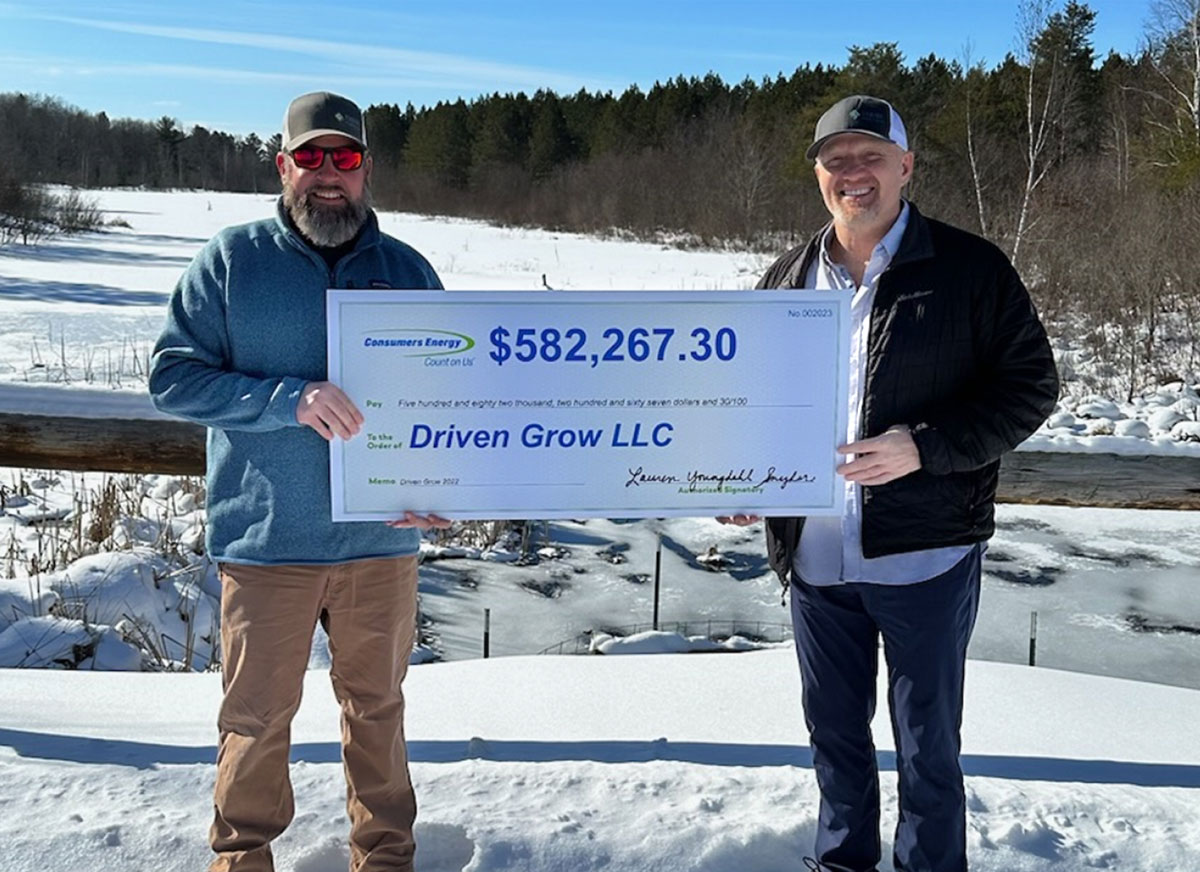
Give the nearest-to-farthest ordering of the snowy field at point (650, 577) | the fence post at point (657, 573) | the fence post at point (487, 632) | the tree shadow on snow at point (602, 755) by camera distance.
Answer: the tree shadow on snow at point (602, 755)
the snowy field at point (650, 577)
the fence post at point (487, 632)
the fence post at point (657, 573)

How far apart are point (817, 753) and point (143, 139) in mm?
111006

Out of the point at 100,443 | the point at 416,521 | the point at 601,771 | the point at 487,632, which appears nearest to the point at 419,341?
the point at 416,521

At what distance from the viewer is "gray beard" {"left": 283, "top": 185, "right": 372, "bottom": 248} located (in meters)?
2.37

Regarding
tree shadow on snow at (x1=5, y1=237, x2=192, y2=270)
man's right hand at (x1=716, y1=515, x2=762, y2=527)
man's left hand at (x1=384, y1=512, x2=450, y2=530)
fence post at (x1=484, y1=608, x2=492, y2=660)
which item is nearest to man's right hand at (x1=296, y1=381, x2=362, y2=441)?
man's left hand at (x1=384, y1=512, x2=450, y2=530)

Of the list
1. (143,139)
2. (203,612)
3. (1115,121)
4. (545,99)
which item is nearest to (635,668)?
(203,612)

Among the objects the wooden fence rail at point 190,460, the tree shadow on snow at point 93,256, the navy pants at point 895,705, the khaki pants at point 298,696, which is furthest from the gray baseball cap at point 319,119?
the tree shadow on snow at point 93,256

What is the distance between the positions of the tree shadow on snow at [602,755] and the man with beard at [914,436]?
70 centimetres

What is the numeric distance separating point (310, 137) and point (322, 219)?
0.18 m

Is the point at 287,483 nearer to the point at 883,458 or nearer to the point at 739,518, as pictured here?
the point at 739,518

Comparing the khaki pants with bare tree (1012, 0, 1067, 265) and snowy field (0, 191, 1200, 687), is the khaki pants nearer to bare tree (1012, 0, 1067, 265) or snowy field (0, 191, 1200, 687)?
snowy field (0, 191, 1200, 687)

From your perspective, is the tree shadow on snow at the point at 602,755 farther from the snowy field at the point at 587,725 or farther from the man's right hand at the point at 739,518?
the man's right hand at the point at 739,518

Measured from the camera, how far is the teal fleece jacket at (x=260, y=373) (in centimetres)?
231

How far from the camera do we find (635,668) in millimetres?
3898

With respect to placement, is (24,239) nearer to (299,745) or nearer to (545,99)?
(299,745)
